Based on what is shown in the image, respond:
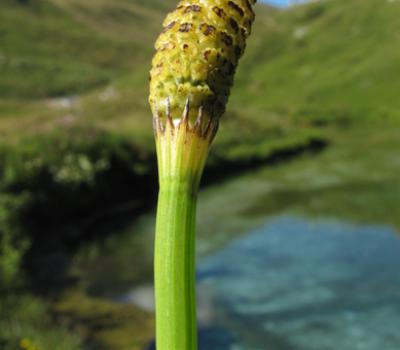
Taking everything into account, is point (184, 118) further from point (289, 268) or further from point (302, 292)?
point (289, 268)

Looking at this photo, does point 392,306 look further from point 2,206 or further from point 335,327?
point 2,206

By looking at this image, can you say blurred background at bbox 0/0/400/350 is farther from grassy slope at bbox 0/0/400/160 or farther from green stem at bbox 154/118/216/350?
green stem at bbox 154/118/216/350

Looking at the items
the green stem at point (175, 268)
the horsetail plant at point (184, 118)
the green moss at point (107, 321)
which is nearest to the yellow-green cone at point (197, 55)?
the horsetail plant at point (184, 118)

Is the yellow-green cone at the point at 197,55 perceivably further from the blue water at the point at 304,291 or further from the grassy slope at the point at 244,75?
the grassy slope at the point at 244,75

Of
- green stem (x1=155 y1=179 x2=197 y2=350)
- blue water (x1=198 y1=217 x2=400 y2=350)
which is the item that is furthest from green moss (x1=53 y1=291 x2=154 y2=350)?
green stem (x1=155 y1=179 x2=197 y2=350)

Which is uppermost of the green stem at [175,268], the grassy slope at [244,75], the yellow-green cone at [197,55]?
the grassy slope at [244,75]

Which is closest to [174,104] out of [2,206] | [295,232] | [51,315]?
[51,315]

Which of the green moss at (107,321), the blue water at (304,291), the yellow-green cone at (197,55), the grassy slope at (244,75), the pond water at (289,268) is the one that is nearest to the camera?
the yellow-green cone at (197,55)
